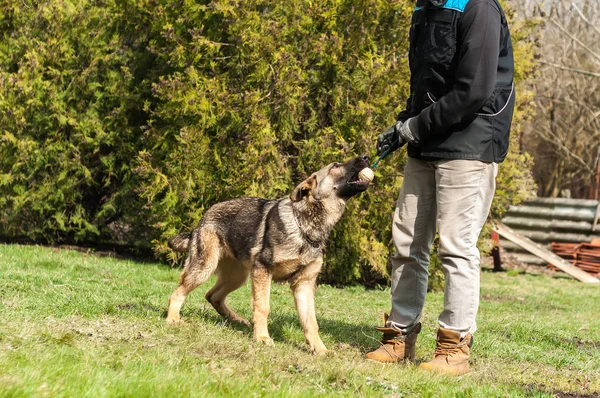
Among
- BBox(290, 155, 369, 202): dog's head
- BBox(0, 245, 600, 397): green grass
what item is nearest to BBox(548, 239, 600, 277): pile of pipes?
BBox(0, 245, 600, 397): green grass

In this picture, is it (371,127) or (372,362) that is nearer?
(372,362)

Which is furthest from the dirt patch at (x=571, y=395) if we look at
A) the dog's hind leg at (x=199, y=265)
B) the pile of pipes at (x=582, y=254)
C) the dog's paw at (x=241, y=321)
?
the pile of pipes at (x=582, y=254)

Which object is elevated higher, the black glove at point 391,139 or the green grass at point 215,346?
the black glove at point 391,139

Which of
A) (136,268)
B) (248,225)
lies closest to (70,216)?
(136,268)

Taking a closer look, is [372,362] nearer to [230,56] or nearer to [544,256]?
[230,56]

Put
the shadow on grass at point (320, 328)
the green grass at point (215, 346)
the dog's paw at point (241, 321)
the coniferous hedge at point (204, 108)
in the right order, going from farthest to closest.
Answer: the coniferous hedge at point (204, 108) → the dog's paw at point (241, 321) → the shadow on grass at point (320, 328) → the green grass at point (215, 346)

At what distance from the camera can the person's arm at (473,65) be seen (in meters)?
4.85

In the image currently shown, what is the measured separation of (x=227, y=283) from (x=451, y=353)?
2.41 meters

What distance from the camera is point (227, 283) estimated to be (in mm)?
6785

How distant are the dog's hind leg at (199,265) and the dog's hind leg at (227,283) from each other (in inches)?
13.2

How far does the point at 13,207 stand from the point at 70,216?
869 millimetres

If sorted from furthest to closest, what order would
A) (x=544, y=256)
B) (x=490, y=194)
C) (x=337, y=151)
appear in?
(x=544, y=256), (x=337, y=151), (x=490, y=194)

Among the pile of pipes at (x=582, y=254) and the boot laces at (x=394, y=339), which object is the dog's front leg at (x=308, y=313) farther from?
the pile of pipes at (x=582, y=254)

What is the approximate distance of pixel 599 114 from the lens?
26344 mm
